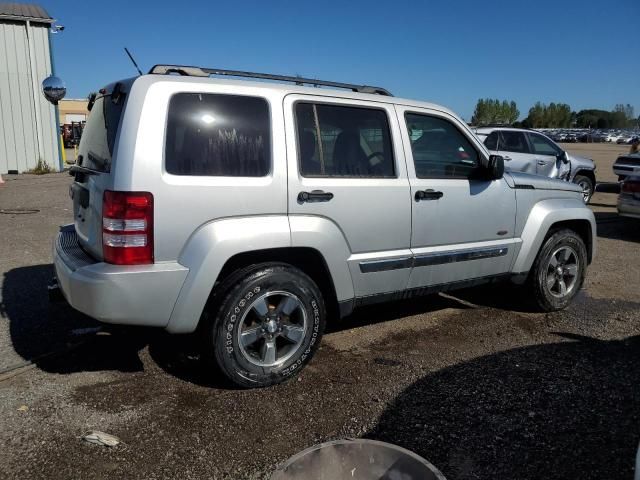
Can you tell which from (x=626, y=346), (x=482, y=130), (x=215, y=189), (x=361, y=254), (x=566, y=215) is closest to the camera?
(x=215, y=189)

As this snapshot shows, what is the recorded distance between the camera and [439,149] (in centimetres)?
435

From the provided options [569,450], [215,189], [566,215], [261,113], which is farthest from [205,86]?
[566,215]

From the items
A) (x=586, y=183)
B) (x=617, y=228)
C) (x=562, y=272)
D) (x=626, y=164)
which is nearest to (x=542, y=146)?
(x=586, y=183)

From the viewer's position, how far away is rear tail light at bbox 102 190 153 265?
304cm

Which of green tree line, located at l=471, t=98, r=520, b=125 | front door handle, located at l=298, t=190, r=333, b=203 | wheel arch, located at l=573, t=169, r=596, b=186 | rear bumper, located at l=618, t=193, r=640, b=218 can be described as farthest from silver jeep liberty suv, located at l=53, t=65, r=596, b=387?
green tree line, located at l=471, t=98, r=520, b=125

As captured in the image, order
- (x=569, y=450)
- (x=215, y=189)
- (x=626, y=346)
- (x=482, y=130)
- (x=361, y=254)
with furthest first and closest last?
1. (x=482, y=130)
2. (x=626, y=346)
3. (x=361, y=254)
4. (x=215, y=189)
5. (x=569, y=450)

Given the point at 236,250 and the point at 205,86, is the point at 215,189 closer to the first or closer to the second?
the point at 236,250

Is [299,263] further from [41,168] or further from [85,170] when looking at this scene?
[41,168]

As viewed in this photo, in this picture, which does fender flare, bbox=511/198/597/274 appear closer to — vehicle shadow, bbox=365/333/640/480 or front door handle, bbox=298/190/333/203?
vehicle shadow, bbox=365/333/640/480

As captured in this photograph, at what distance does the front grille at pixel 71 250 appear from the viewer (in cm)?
338

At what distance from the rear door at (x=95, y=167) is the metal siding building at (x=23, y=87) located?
1539cm

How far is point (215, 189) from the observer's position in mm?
3221

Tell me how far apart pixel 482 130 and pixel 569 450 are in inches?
414

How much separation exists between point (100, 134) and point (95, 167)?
255mm
